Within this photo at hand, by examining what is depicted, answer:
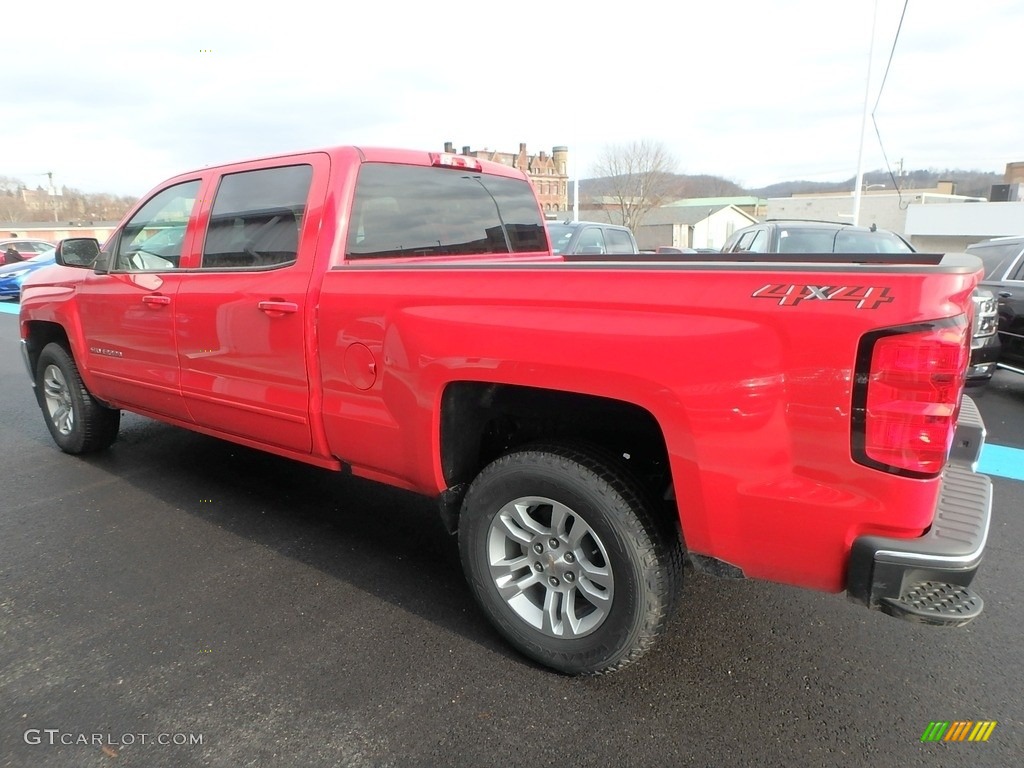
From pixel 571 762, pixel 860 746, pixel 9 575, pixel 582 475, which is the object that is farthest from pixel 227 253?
pixel 860 746

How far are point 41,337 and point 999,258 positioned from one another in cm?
882

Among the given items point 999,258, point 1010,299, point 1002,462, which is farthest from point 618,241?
point 1002,462

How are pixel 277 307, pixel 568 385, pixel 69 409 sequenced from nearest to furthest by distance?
1. pixel 568 385
2. pixel 277 307
3. pixel 69 409

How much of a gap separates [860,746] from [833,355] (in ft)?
4.41

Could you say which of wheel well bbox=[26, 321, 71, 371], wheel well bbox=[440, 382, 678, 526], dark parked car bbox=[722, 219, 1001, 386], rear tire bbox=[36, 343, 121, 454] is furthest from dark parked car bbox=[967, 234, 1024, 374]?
wheel well bbox=[26, 321, 71, 371]

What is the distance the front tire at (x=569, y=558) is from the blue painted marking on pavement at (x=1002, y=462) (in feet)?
11.5

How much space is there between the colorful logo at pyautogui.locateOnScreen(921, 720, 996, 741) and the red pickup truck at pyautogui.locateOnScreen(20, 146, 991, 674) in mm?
667

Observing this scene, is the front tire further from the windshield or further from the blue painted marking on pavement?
the windshield

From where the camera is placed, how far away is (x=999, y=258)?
22.5ft

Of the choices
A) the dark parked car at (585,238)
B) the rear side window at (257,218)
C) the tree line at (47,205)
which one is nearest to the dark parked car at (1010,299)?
the dark parked car at (585,238)

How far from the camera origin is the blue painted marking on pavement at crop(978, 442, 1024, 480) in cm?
457

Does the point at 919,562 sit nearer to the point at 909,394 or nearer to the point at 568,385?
the point at 909,394

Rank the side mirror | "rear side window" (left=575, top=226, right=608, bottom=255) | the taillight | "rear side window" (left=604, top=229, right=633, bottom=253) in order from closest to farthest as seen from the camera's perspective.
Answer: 1. the taillight
2. the side mirror
3. "rear side window" (left=575, top=226, right=608, bottom=255)
4. "rear side window" (left=604, top=229, right=633, bottom=253)

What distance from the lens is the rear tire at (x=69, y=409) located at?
4.80m
